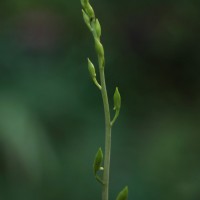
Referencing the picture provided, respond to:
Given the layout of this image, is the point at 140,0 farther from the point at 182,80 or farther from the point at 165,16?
the point at 182,80

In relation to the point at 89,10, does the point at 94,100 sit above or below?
below

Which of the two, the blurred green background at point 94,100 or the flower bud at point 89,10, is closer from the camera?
the flower bud at point 89,10

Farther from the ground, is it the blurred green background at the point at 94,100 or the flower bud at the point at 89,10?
the flower bud at the point at 89,10


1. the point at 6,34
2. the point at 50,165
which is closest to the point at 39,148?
the point at 50,165

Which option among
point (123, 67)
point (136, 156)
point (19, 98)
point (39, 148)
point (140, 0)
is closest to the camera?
point (39, 148)

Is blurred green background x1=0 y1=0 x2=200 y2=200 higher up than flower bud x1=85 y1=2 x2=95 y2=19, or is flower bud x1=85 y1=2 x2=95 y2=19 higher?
flower bud x1=85 y1=2 x2=95 y2=19

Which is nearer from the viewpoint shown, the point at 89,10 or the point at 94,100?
the point at 89,10

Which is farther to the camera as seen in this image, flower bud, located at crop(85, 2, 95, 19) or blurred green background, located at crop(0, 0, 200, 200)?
blurred green background, located at crop(0, 0, 200, 200)

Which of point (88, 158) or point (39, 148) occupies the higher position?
point (39, 148)
